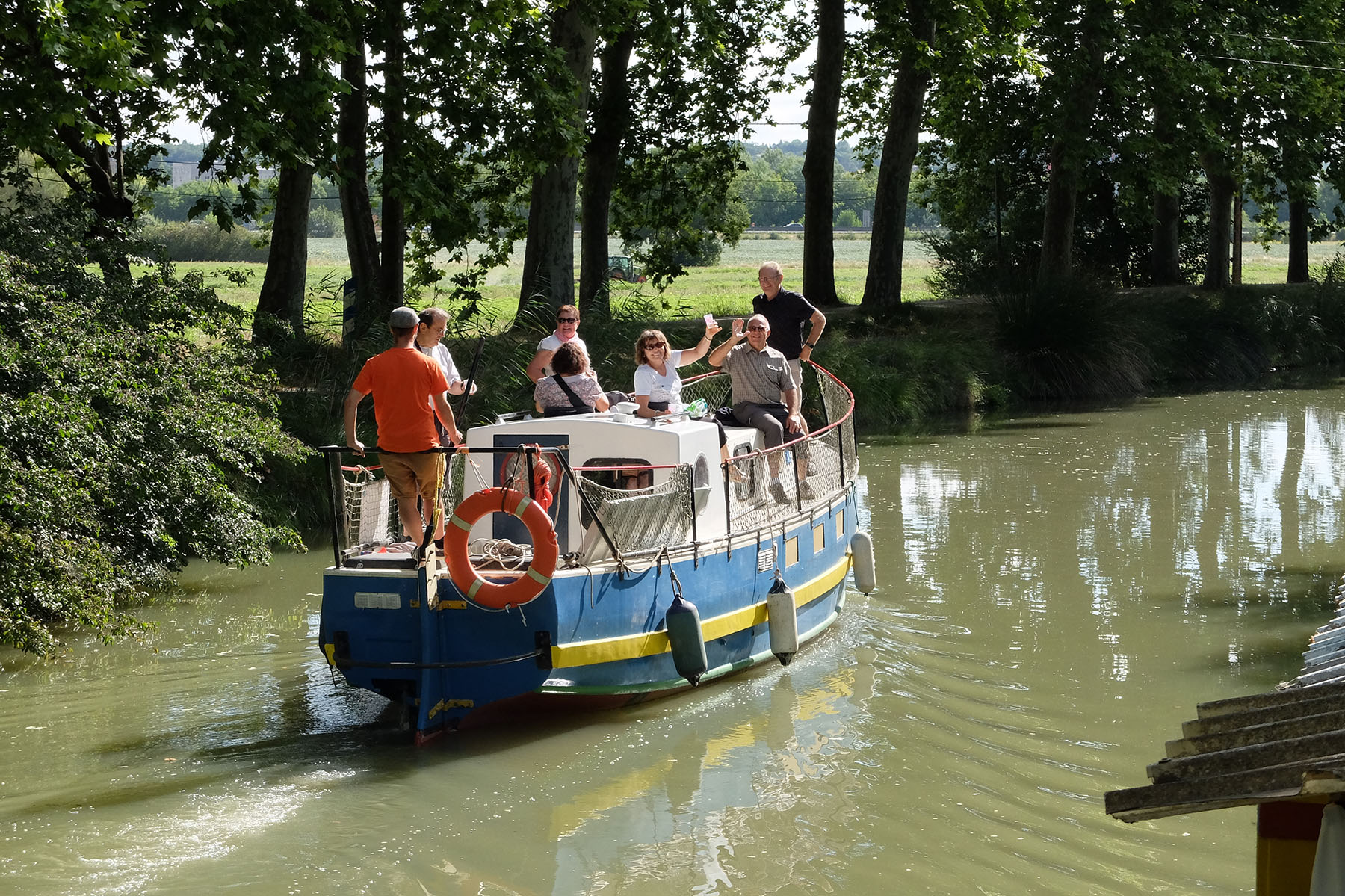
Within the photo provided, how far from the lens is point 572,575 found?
9875 mm

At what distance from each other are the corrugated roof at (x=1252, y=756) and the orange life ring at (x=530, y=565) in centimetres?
489

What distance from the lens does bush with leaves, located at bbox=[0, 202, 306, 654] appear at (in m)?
11.3

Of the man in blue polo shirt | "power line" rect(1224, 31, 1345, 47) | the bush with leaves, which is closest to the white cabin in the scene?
the man in blue polo shirt

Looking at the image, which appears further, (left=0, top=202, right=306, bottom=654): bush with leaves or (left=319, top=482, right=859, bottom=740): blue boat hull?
(left=0, top=202, right=306, bottom=654): bush with leaves

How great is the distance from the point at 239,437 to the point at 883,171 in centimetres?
2138

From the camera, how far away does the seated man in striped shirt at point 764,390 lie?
13.0 metres

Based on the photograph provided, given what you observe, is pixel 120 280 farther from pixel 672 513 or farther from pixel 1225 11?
pixel 1225 11

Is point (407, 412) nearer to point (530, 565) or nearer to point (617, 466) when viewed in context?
point (530, 565)

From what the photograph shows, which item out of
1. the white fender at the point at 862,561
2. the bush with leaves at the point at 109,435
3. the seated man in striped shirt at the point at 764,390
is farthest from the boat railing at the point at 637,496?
the bush with leaves at the point at 109,435

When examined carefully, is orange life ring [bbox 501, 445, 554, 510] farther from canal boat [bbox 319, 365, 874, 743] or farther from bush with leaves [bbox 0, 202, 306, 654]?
bush with leaves [bbox 0, 202, 306, 654]

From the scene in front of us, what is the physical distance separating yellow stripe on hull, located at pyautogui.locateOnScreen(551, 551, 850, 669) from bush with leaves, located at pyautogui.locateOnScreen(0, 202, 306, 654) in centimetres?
404

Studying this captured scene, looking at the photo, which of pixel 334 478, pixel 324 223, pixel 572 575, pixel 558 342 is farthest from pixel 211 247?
pixel 572 575

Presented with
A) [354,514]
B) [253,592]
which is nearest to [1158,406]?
[253,592]

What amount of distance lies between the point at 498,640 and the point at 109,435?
216 inches
